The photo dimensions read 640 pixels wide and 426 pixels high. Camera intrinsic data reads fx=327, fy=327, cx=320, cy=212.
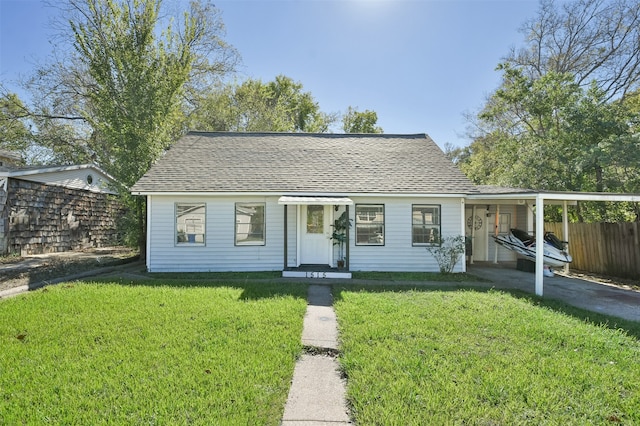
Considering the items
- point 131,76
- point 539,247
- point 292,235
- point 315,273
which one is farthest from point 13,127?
point 539,247

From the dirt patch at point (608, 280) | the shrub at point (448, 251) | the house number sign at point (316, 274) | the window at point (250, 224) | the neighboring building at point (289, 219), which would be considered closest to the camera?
the dirt patch at point (608, 280)

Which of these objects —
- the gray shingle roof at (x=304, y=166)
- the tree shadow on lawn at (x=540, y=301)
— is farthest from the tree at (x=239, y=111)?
the tree shadow on lawn at (x=540, y=301)

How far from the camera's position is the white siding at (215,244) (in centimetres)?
1031

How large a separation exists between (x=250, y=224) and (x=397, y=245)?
4.79 m

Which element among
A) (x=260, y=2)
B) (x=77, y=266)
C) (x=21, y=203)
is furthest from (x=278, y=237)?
(x=21, y=203)

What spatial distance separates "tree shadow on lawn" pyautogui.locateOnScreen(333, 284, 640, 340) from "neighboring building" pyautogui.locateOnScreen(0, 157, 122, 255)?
419 inches

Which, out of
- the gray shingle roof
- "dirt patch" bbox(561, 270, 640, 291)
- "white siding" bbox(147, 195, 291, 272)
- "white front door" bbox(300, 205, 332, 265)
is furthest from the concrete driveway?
"white siding" bbox(147, 195, 291, 272)

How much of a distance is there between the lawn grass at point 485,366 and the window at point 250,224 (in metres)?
4.84

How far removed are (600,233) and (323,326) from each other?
10831 millimetres

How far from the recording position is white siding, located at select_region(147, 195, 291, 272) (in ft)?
33.8

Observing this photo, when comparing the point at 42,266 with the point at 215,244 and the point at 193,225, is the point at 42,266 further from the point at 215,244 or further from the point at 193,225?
the point at 215,244

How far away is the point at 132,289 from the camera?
25.4 ft

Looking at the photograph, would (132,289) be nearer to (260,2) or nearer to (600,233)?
(260,2)

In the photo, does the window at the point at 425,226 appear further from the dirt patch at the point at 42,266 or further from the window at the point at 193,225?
the dirt patch at the point at 42,266
